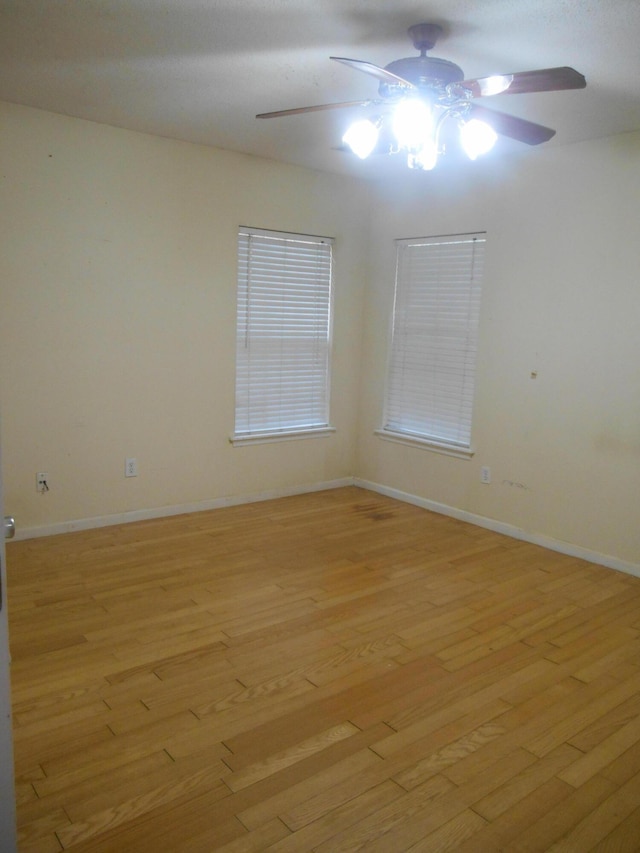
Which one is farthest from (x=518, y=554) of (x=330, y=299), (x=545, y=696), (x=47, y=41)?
(x=47, y=41)

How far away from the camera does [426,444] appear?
5.01 metres

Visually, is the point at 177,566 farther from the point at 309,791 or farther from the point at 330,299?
the point at 330,299

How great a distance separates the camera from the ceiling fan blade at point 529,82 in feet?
6.91

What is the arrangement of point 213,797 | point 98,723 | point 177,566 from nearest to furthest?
point 213,797
point 98,723
point 177,566

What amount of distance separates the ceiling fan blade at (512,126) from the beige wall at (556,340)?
A: 1263 mm

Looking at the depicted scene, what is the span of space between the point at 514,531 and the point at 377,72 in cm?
315

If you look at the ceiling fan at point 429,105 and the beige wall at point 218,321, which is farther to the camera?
the beige wall at point 218,321

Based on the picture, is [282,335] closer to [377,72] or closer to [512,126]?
[512,126]

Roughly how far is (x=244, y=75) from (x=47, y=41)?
2.78ft

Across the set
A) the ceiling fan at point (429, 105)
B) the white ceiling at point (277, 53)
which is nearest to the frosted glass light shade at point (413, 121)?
the ceiling fan at point (429, 105)

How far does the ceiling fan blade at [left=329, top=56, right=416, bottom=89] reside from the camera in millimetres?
2129

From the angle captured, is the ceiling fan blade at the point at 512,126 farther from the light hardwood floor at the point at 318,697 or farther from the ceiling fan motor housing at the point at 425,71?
the light hardwood floor at the point at 318,697

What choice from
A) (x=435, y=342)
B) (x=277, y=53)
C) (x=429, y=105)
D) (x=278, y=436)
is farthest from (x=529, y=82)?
(x=278, y=436)

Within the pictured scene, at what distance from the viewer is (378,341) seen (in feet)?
17.6
